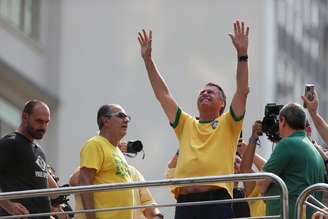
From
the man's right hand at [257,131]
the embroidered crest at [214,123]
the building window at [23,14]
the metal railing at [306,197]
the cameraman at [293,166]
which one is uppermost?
the building window at [23,14]

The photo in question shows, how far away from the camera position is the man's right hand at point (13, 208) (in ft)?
42.1

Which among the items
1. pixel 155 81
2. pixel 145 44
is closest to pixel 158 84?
pixel 155 81

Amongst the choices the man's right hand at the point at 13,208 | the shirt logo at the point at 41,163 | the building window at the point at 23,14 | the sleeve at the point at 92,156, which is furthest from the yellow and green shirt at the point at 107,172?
the building window at the point at 23,14

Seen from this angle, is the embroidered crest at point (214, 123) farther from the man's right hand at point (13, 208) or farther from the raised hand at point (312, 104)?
the man's right hand at point (13, 208)

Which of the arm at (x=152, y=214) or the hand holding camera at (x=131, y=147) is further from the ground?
the hand holding camera at (x=131, y=147)

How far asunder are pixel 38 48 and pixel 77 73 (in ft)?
4.29

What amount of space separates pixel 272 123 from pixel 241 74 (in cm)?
77

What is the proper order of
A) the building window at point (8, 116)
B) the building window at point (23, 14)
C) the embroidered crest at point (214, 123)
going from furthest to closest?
the building window at point (23, 14) < the building window at point (8, 116) < the embroidered crest at point (214, 123)

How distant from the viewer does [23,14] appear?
31.0 m

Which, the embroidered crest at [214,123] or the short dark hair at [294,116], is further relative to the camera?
the embroidered crest at [214,123]

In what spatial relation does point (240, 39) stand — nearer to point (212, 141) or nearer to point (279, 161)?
point (212, 141)

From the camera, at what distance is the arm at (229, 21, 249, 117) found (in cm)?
1291

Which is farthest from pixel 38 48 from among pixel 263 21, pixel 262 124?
pixel 262 124

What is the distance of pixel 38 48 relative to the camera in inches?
1238
